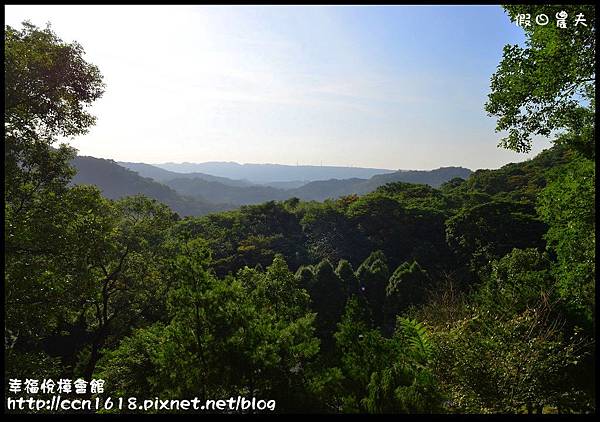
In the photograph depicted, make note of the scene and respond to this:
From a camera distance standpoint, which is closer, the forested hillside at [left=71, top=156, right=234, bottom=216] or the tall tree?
the tall tree

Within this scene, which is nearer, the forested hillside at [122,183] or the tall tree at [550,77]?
the tall tree at [550,77]

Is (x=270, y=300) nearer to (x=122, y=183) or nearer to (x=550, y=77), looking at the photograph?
(x=550, y=77)

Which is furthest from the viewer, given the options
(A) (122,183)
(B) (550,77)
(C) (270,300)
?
(A) (122,183)

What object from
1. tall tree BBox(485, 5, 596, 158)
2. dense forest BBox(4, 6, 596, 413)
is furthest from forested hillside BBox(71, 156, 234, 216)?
tall tree BBox(485, 5, 596, 158)

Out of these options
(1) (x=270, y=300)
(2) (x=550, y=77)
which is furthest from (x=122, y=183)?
(2) (x=550, y=77)

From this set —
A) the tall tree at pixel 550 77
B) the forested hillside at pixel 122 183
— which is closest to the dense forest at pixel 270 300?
the tall tree at pixel 550 77

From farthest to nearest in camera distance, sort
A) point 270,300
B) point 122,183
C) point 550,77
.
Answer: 1. point 122,183
2. point 270,300
3. point 550,77

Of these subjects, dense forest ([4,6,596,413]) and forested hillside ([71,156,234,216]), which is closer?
dense forest ([4,6,596,413])

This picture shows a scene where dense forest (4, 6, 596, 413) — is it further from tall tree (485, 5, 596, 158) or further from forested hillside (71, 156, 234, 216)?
forested hillside (71, 156, 234, 216)

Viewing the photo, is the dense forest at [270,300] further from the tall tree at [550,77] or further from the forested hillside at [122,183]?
the forested hillside at [122,183]

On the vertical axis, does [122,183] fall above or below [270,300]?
above

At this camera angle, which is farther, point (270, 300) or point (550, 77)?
point (270, 300)

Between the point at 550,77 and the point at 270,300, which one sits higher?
the point at 550,77

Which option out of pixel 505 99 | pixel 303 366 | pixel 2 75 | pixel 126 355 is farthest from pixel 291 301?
pixel 2 75
